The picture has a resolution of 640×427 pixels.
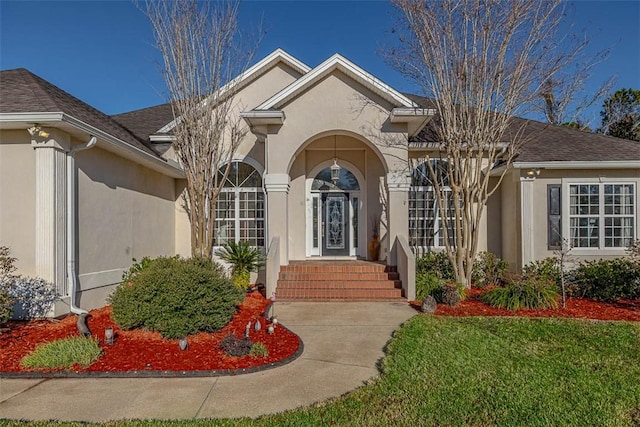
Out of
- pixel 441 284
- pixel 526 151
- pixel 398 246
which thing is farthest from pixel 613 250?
pixel 398 246

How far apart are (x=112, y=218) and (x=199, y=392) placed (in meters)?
6.34

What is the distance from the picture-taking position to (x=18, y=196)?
24.9ft

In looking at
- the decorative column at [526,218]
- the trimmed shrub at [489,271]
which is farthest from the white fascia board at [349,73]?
the trimmed shrub at [489,271]

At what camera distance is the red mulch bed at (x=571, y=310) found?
8422 millimetres

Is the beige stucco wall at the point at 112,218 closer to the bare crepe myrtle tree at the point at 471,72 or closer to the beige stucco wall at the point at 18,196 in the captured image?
the beige stucco wall at the point at 18,196

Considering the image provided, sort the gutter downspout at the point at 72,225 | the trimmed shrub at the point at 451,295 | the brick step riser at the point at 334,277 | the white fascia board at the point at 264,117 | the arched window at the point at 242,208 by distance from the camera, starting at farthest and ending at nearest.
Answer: the arched window at the point at 242,208, the brick step riser at the point at 334,277, the white fascia board at the point at 264,117, the trimmed shrub at the point at 451,295, the gutter downspout at the point at 72,225

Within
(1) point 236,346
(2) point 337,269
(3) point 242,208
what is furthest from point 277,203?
(1) point 236,346

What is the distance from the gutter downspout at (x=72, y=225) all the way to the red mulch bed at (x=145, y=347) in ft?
1.48

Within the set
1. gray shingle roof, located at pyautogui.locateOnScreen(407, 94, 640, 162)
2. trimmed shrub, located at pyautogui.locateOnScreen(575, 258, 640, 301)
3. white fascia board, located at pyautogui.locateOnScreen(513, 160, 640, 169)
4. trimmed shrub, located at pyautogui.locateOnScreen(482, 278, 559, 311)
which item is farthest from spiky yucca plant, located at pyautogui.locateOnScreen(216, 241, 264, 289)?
trimmed shrub, located at pyautogui.locateOnScreen(575, 258, 640, 301)

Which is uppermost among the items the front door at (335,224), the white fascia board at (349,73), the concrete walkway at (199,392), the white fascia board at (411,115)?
the white fascia board at (349,73)

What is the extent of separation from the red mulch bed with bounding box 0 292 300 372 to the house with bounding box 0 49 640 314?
102 cm

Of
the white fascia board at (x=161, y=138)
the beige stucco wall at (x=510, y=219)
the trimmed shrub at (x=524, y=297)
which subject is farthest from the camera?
the white fascia board at (x=161, y=138)

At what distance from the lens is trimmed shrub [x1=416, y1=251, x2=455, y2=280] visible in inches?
452

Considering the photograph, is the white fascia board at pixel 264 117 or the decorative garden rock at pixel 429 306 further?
the white fascia board at pixel 264 117
